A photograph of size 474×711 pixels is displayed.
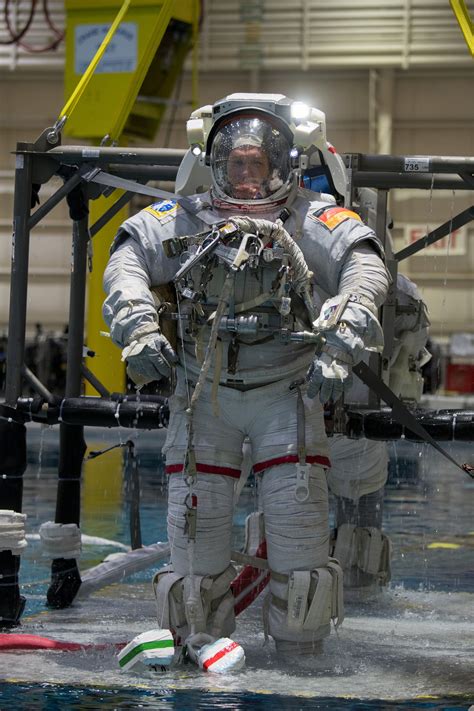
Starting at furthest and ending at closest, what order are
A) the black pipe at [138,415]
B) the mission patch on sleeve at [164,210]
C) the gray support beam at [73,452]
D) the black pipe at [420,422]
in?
1. the gray support beam at [73,452]
2. the black pipe at [138,415]
3. the black pipe at [420,422]
4. the mission patch on sleeve at [164,210]

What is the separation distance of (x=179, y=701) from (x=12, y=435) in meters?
1.58

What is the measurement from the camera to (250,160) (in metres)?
4.26

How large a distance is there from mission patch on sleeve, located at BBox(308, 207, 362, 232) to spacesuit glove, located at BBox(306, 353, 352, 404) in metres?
0.53

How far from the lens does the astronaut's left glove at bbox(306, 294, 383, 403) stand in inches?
153

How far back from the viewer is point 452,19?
1855 centimetres

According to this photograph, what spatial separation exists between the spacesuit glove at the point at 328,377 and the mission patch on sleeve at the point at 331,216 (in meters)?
0.53

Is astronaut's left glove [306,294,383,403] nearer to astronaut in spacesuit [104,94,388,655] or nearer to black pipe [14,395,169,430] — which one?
astronaut in spacesuit [104,94,388,655]

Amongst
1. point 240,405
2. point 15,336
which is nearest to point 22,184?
point 15,336

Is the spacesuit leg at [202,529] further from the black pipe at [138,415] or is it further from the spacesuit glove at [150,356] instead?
the black pipe at [138,415]

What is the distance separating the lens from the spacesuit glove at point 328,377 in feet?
12.8

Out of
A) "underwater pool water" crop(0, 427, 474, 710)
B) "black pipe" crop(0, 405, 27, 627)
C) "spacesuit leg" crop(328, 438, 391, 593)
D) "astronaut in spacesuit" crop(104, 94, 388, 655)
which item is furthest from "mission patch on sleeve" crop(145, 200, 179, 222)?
"spacesuit leg" crop(328, 438, 391, 593)

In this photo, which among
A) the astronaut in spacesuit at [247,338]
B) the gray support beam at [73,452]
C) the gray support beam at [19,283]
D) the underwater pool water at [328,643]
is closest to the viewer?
the underwater pool water at [328,643]

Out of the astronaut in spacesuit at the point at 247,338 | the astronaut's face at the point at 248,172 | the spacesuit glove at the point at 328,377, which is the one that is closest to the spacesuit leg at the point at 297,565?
the astronaut in spacesuit at the point at 247,338

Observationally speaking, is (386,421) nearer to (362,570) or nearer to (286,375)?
(286,375)
